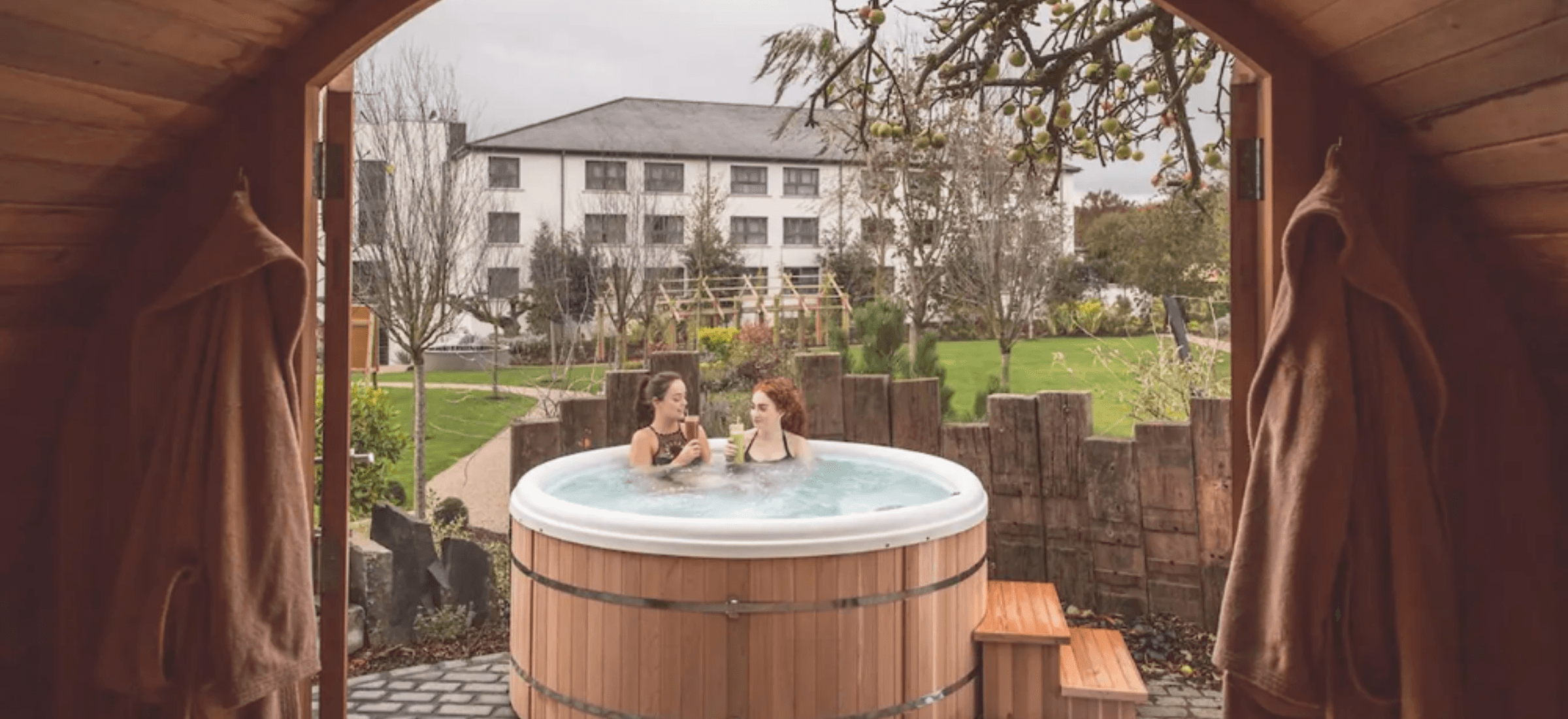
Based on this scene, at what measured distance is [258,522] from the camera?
1684 millimetres

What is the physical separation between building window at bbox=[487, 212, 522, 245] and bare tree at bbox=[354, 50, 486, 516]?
133 cm

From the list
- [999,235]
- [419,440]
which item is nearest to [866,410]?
[419,440]

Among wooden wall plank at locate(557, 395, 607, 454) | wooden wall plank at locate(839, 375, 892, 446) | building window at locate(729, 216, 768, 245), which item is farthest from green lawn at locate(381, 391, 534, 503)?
building window at locate(729, 216, 768, 245)

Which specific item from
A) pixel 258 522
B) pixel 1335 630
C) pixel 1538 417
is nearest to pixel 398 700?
pixel 258 522

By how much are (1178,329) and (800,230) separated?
1625 cm

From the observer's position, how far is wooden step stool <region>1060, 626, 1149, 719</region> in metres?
3.40

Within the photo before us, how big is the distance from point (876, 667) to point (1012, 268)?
6573mm

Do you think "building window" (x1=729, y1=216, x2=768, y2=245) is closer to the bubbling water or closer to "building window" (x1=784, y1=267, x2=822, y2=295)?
"building window" (x1=784, y1=267, x2=822, y2=295)

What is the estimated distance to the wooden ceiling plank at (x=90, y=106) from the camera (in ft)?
4.60

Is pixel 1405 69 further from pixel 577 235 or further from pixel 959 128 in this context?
pixel 577 235

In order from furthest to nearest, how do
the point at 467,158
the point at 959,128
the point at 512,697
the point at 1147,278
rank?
the point at 1147,278
the point at 959,128
the point at 467,158
the point at 512,697

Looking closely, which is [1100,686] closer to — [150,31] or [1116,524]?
[1116,524]

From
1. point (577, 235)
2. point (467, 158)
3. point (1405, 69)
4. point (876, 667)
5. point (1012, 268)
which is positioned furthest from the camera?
point (577, 235)

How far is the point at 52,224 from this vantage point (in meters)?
1.66
